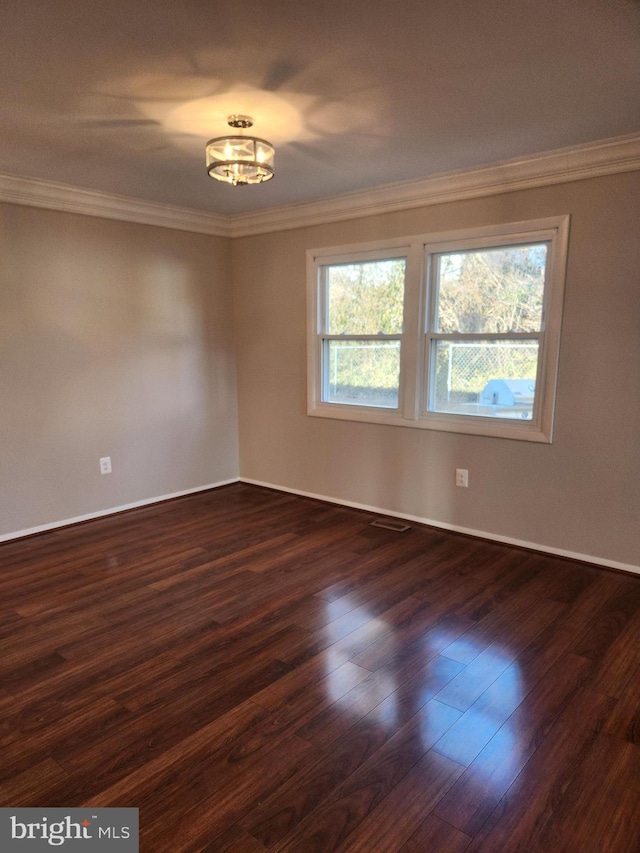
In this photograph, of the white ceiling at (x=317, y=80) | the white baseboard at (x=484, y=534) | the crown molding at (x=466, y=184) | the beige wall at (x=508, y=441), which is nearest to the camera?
the white ceiling at (x=317, y=80)

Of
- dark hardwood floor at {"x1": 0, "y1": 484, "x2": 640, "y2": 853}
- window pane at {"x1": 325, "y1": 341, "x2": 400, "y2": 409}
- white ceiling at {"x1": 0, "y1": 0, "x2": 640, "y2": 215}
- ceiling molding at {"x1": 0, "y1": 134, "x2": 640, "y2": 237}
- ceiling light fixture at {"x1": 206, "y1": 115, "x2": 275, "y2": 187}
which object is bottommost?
dark hardwood floor at {"x1": 0, "y1": 484, "x2": 640, "y2": 853}

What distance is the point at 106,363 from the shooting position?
394 cm

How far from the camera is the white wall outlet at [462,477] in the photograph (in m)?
3.59

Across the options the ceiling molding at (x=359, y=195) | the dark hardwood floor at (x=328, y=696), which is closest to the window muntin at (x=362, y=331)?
the ceiling molding at (x=359, y=195)

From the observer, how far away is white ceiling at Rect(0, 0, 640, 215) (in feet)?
5.48

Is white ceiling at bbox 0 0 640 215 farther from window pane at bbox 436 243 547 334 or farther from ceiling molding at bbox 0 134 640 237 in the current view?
window pane at bbox 436 243 547 334

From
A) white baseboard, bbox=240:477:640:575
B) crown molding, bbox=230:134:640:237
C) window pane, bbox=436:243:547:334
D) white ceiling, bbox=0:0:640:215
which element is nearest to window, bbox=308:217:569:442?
window pane, bbox=436:243:547:334

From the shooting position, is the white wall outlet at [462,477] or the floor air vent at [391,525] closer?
the white wall outlet at [462,477]

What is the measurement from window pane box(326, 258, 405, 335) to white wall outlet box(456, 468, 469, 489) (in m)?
1.09

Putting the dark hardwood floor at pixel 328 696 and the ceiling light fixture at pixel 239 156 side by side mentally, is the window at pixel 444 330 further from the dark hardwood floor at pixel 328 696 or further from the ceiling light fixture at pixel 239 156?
the ceiling light fixture at pixel 239 156

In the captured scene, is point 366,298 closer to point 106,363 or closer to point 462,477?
point 462,477

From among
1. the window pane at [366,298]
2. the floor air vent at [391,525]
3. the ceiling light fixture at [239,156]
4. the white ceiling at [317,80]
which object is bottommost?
the floor air vent at [391,525]

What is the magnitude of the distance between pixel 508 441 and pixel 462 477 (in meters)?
0.42

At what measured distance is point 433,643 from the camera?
236 centimetres
